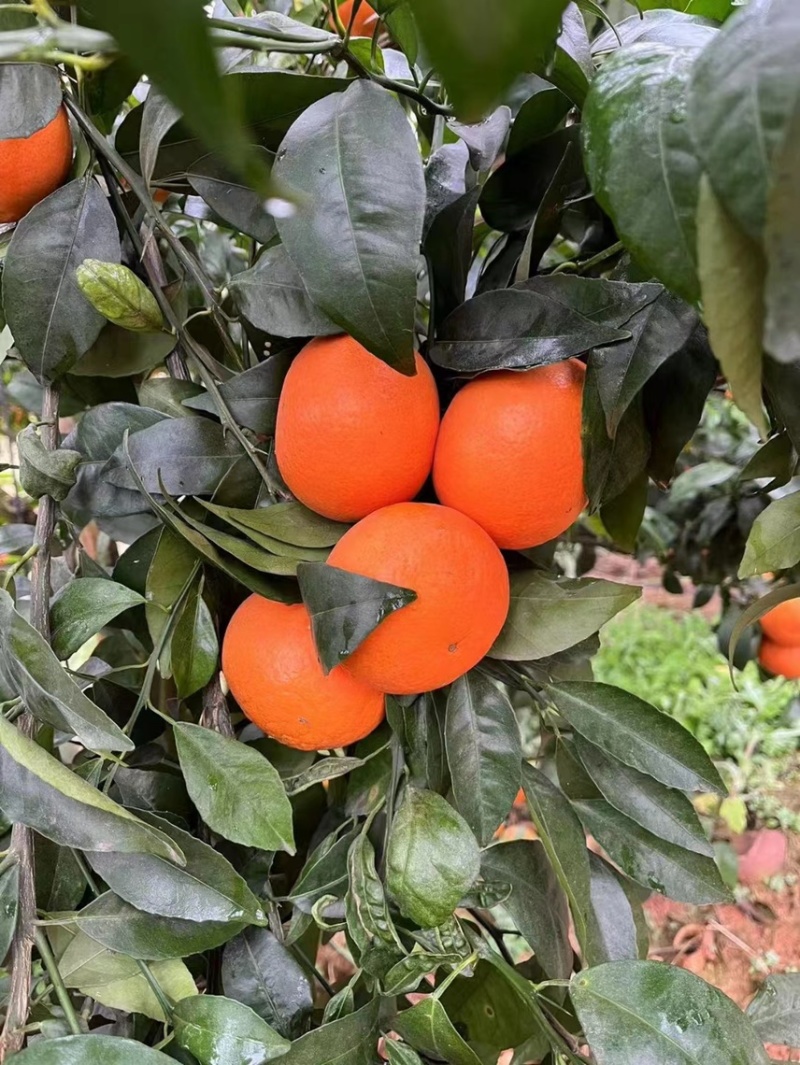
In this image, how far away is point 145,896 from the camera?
388 mm

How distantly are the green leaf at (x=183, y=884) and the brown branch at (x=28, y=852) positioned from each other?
0.03 m

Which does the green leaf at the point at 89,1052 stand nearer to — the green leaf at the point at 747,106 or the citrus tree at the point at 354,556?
the citrus tree at the point at 354,556

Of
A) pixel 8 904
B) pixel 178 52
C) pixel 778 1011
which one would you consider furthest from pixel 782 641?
pixel 178 52

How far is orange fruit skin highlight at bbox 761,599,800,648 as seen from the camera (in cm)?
98

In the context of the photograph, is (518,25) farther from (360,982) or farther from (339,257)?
(360,982)

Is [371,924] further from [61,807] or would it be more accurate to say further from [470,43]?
[470,43]

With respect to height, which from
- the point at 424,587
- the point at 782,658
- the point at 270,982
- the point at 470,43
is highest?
the point at 470,43

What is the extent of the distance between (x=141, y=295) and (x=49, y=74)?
0.11m

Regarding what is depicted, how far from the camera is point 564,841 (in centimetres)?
44

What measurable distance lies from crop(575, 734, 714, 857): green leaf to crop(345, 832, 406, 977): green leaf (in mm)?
146

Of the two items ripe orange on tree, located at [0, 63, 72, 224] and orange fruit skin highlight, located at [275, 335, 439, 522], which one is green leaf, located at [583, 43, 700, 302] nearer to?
orange fruit skin highlight, located at [275, 335, 439, 522]

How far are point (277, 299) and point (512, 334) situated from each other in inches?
4.8

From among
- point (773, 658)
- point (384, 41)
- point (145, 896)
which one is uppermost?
point (384, 41)

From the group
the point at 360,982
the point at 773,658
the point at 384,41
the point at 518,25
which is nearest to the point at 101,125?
the point at 384,41
